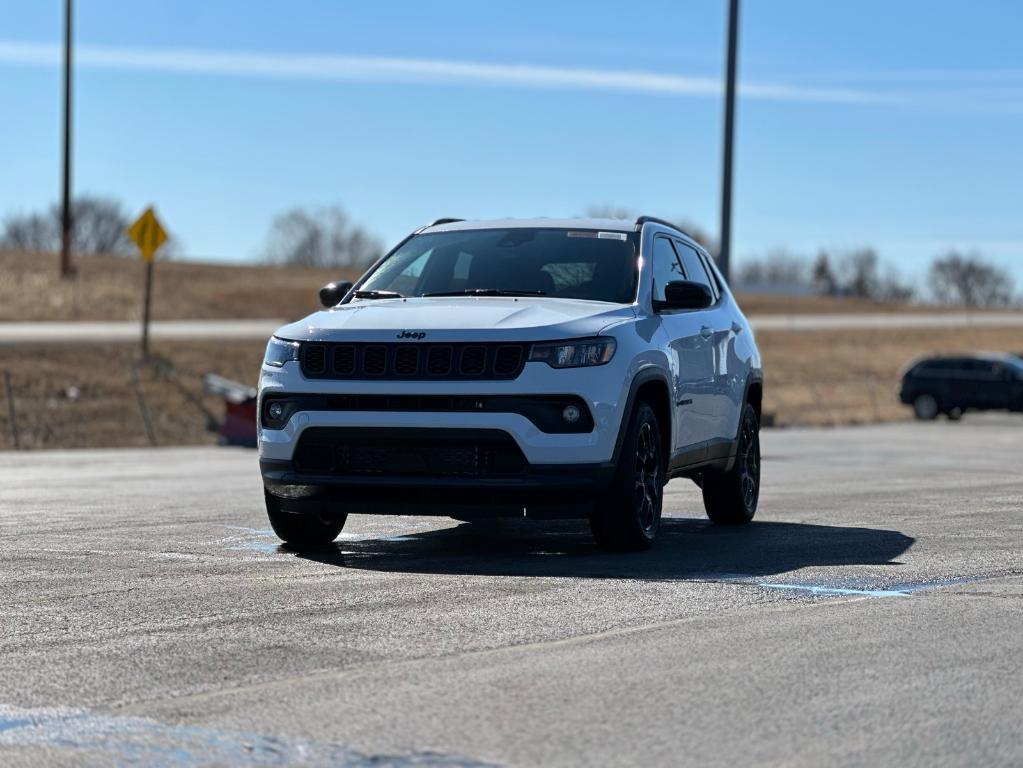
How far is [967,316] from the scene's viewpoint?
93.8m

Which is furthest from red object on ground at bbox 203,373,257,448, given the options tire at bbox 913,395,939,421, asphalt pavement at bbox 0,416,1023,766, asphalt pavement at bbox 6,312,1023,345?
tire at bbox 913,395,939,421

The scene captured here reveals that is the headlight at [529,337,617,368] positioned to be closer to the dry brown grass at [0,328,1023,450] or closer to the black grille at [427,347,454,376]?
the black grille at [427,347,454,376]

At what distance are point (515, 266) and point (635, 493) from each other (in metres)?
1.74

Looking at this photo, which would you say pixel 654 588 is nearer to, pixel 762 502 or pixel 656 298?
pixel 656 298

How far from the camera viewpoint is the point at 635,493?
32.1 ft

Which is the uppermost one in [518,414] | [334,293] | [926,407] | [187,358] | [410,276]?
[410,276]

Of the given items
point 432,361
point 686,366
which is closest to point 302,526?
point 432,361

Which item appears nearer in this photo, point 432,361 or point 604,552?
point 432,361

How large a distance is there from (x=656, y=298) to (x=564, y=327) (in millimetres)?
1429

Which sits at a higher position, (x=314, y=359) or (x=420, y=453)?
(x=314, y=359)

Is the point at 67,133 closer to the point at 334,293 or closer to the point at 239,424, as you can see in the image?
the point at 239,424

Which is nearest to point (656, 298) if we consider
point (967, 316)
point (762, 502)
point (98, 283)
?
point (762, 502)

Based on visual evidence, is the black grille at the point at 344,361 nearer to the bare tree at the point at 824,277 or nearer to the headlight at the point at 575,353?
the headlight at the point at 575,353

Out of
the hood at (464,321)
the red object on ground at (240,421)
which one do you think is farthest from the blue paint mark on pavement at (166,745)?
the red object on ground at (240,421)
